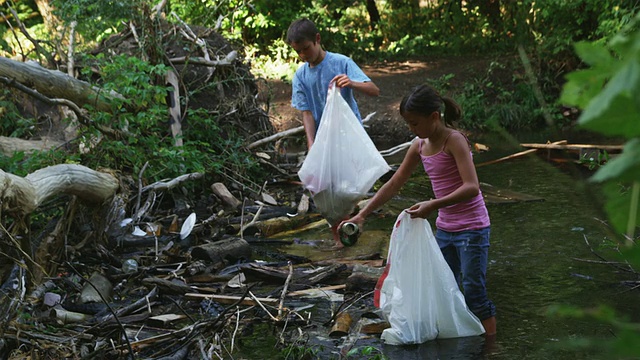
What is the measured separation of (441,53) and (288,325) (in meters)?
15.3

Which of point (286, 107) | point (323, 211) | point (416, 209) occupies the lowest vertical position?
point (286, 107)

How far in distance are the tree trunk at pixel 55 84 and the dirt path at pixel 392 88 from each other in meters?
6.72

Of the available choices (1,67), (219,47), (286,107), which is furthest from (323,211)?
(286,107)

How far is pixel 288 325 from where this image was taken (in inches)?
181

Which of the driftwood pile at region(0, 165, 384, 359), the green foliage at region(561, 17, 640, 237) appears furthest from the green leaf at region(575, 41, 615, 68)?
the driftwood pile at region(0, 165, 384, 359)

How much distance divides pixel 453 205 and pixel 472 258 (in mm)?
304

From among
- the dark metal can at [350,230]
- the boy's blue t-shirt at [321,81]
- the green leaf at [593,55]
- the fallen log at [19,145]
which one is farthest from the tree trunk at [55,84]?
the green leaf at [593,55]

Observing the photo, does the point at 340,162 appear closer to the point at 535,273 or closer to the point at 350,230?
the point at 350,230

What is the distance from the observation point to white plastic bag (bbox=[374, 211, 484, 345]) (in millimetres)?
3926

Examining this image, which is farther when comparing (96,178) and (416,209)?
(96,178)

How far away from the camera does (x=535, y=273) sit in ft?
17.5

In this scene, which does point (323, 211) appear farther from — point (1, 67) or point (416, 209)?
point (1, 67)

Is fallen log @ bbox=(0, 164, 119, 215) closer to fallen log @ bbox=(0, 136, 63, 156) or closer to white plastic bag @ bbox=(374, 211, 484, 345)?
fallen log @ bbox=(0, 136, 63, 156)

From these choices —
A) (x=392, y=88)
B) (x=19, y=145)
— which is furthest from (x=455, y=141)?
(x=392, y=88)
